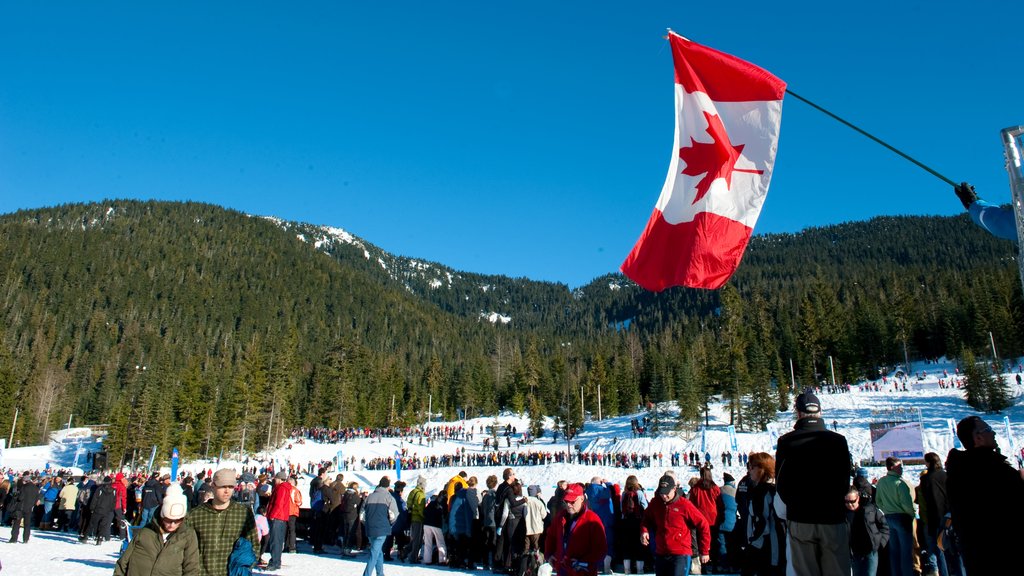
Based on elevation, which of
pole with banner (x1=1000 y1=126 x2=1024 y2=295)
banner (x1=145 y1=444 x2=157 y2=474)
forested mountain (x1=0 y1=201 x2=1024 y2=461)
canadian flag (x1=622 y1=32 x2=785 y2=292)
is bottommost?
banner (x1=145 y1=444 x2=157 y2=474)

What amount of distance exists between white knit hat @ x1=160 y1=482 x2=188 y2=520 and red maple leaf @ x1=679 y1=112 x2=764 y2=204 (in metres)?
5.96

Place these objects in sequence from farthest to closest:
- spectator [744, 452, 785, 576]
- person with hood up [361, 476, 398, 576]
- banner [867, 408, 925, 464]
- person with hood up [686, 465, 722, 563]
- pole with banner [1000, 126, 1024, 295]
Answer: banner [867, 408, 925, 464] < person with hood up [686, 465, 722, 563] < person with hood up [361, 476, 398, 576] < spectator [744, 452, 785, 576] < pole with banner [1000, 126, 1024, 295]

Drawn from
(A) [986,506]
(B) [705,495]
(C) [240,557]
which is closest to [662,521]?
(B) [705,495]

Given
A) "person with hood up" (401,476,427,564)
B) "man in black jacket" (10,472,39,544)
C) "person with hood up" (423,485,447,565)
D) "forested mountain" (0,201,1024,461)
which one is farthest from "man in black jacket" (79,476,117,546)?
"forested mountain" (0,201,1024,461)

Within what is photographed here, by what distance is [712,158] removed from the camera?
24.4ft

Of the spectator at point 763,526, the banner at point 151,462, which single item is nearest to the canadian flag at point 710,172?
the spectator at point 763,526

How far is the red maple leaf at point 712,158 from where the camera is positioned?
7281mm

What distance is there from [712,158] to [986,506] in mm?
4725

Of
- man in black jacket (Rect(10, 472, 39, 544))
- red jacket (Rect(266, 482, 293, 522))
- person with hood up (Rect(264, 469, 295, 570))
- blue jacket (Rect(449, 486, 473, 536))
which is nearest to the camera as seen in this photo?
person with hood up (Rect(264, 469, 295, 570))

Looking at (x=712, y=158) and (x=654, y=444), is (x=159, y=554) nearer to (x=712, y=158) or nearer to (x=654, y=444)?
(x=712, y=158)

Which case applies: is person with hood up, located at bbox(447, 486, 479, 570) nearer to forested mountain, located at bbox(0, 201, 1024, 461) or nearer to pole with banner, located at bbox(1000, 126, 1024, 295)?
pole with banner, located at bbox(1000, 126, 1024, 295)

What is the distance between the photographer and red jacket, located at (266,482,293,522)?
415 inches

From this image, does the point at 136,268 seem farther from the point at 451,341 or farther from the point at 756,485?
the point at 756,485

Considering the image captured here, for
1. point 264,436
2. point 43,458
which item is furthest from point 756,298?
point 43,458
